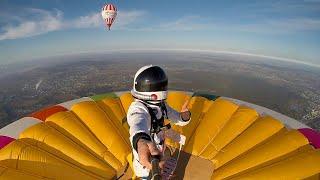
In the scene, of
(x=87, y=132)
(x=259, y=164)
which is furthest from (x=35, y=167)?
(x=259, y=164)

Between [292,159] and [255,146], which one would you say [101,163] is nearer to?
[255,146]

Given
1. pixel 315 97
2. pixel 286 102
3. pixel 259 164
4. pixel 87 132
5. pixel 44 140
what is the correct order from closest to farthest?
pixel 259 164, pixel 44 140, pixel 87 132, pixel 286 102, pixel 315 97

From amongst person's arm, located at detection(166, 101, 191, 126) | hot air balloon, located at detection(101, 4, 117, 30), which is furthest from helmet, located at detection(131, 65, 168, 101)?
hot air balloon, located at detection(101, 4, 117, 30)

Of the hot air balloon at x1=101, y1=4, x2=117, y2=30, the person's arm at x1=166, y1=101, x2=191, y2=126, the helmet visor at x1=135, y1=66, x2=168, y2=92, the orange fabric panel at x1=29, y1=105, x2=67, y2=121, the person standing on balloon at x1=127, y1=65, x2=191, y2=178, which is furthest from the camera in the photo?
the hot air balloon at x1=101, y1=4, x2=117, y2=30

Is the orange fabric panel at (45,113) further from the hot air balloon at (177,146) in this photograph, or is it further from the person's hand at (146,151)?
the person's hand at (146,151)

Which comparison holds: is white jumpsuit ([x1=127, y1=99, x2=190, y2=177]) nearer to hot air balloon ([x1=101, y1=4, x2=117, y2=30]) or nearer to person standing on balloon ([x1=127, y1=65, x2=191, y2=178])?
person standing on balloon ([x1=127, y1=65, x2=191, y2=178])

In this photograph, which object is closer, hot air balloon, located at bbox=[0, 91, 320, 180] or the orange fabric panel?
hot air balloon, located at bbox=[0, 91, 320, 180]
